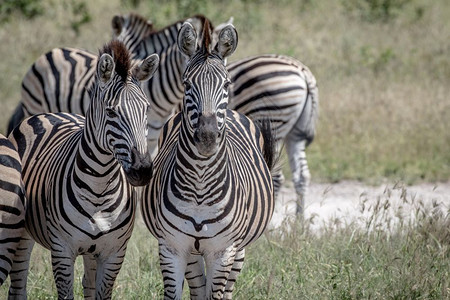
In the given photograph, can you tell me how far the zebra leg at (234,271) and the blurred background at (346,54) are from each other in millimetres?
4668

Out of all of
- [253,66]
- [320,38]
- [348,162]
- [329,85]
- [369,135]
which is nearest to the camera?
[253,66]

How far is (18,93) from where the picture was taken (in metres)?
13.0

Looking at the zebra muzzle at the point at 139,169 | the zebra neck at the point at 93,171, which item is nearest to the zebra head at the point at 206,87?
the zebra muzzle at the point at 139,169

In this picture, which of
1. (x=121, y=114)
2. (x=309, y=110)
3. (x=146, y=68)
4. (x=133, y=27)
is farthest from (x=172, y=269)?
(x=133, y=27)

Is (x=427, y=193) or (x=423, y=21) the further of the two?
(x=423, y=21)

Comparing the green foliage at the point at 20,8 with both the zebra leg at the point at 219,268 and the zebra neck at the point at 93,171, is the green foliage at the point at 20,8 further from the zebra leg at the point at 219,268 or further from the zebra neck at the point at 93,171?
the zebra leg at the point at 219,268

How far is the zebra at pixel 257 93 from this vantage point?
8.54 meters

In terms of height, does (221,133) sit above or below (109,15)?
below

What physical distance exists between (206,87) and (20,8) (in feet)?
43.2

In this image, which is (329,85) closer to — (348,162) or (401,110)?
(401,110)

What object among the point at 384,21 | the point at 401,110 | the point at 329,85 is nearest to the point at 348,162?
the point at 401,110

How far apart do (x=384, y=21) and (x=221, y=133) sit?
1353 centimetres

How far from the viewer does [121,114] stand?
14.5ft

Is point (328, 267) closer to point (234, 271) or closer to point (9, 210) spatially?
point (234, 271)
